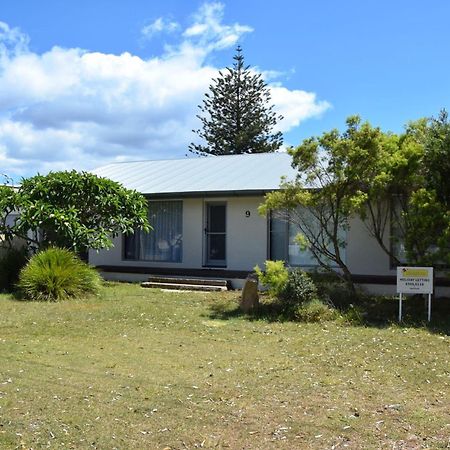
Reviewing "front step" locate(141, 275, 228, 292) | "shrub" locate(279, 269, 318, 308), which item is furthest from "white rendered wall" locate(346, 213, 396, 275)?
"shrub" locate(279, 269, 318, 308)

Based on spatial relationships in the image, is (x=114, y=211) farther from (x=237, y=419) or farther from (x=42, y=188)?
(x=237, y=419)

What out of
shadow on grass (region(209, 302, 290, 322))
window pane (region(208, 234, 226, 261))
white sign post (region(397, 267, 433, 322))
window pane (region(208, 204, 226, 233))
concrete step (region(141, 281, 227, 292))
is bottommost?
shadow on grass (region(209, 302, 290, 322))

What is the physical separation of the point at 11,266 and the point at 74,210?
230 cm

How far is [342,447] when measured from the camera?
461 centimetres

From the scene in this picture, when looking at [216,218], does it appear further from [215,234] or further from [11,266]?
[11,266]

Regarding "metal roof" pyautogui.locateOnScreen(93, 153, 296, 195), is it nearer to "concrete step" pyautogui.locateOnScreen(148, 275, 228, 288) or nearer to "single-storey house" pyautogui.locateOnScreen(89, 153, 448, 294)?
"single-storey house" pyautogui.locateOnScreen(89, 153, 448, 294)

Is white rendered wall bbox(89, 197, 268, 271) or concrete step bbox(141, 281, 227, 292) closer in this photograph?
concrete step bbox(141, 281, 227, 292)

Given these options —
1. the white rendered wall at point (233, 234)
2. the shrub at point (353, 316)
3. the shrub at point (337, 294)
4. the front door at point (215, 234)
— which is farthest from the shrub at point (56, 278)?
the shrub at point (353, 316)

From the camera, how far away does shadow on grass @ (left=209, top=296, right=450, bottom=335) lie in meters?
10.1

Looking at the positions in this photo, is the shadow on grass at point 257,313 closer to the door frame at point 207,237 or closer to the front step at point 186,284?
the front step at point 186,284

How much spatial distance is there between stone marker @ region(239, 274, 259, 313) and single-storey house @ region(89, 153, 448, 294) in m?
2.82

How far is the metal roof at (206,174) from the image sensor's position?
1547 cm

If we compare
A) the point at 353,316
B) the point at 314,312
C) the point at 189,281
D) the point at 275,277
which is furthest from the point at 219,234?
the point at 353,316

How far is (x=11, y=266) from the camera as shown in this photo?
1471 cm
